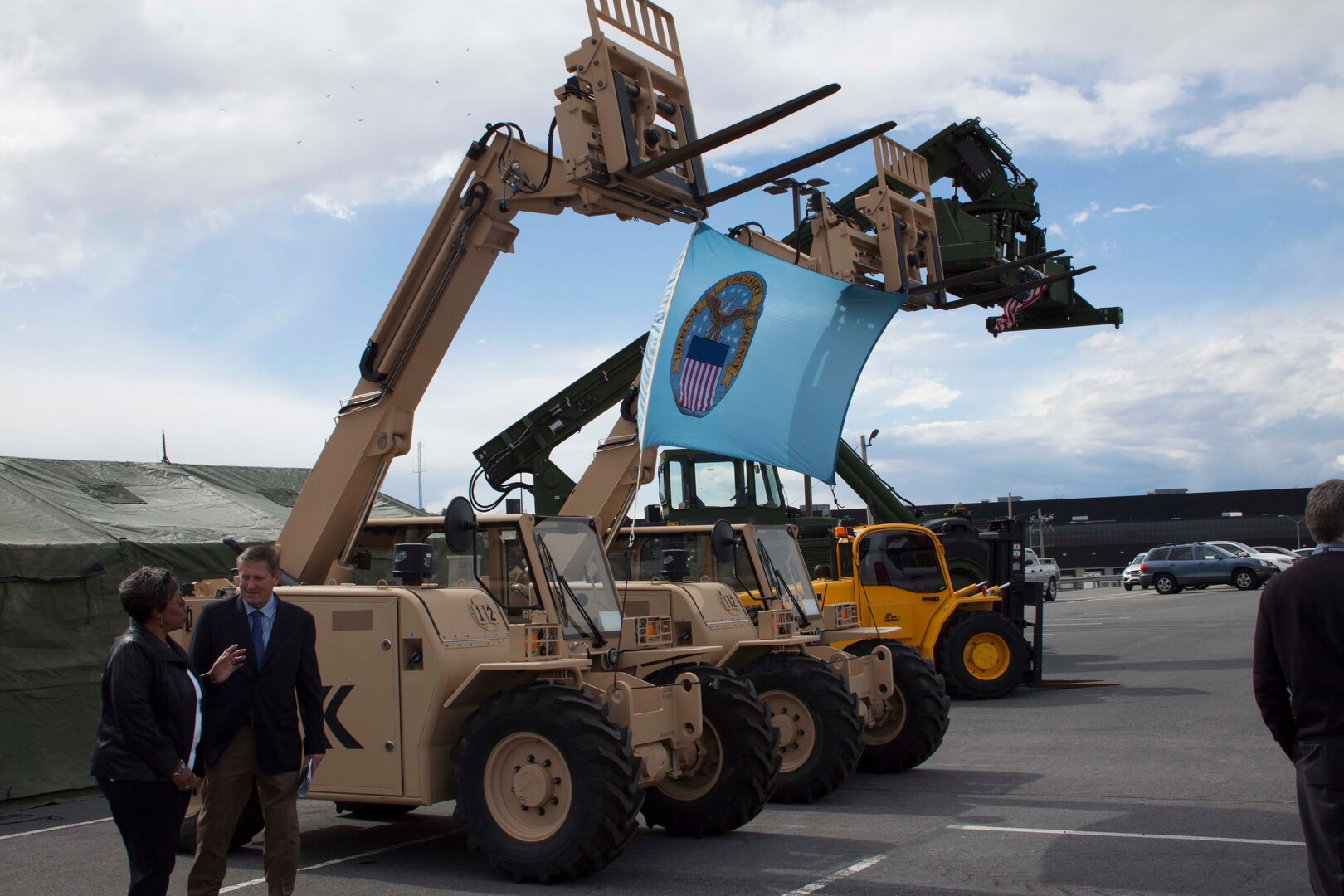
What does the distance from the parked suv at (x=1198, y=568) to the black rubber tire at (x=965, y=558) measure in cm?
2481

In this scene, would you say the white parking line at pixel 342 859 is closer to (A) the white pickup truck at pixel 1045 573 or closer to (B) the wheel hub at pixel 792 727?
(B) the wheel hub at pixel 792 727

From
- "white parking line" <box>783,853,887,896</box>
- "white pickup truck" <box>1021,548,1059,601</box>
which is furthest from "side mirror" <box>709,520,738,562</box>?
"white pickup truck" <box>1021,548,1059,601</box>

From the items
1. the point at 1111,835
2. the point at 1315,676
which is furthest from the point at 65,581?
the point at 1315,676

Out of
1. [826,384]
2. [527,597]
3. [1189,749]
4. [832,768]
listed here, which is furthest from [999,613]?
[527,597]

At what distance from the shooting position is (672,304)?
31.0 ft

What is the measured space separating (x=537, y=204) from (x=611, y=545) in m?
3.31

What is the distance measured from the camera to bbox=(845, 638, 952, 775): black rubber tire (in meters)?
10.5

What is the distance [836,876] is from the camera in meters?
6.88

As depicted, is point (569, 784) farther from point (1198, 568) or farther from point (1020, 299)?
point (1198, 568)

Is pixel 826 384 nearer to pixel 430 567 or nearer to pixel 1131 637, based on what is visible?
pixel 430 567

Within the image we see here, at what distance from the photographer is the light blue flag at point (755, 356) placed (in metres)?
9.40

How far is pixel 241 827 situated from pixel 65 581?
409 centimetres

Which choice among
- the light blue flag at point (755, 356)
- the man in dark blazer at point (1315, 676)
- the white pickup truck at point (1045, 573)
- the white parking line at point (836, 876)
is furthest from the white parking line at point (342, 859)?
the white pickup truck at point (1045, 573)

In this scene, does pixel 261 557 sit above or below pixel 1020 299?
below
